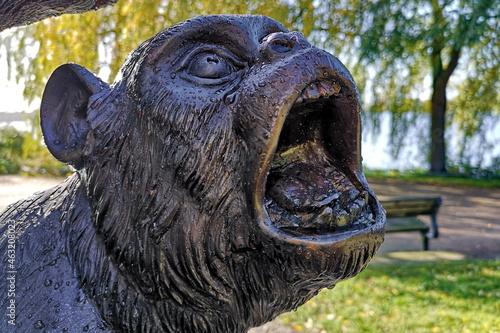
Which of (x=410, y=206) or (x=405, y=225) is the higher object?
(x=410, y=206)

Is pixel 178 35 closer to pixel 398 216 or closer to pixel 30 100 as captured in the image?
pixel 398 216

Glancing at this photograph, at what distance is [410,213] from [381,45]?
6.14 metres

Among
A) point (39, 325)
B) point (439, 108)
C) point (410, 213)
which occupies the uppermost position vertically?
point (39, 325)

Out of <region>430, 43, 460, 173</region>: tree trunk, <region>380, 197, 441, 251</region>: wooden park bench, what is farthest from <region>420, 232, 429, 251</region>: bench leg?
<region>430, 43, 460, 173</region>: tree trunk

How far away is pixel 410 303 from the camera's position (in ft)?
18.2

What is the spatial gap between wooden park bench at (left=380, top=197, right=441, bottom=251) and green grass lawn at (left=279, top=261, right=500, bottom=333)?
103 cm

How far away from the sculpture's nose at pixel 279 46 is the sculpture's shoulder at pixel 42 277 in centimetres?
65

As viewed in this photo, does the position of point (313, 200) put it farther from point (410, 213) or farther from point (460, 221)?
point (460, 221)

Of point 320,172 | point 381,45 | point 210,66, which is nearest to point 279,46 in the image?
point 210,66

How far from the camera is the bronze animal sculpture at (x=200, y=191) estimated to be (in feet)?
3.76

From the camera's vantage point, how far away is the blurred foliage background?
24.7ft

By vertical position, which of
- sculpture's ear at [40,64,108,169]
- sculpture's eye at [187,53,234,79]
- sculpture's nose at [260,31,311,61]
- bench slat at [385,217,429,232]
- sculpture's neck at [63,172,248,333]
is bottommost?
bench slat at [385,217,429,232]

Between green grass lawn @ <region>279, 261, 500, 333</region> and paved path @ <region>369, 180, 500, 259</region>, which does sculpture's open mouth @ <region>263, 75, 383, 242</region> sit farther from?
paved path @ <region>369, 180, 500, 259</region>

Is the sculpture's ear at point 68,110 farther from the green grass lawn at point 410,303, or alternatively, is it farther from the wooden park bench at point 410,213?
the wooden park bench at point 410,213
